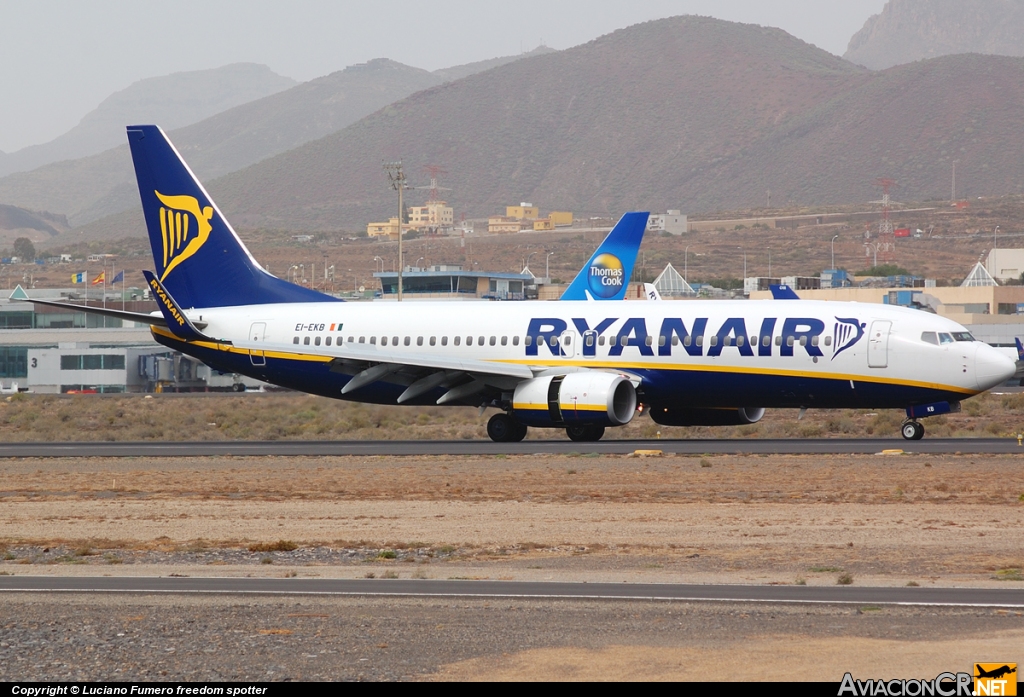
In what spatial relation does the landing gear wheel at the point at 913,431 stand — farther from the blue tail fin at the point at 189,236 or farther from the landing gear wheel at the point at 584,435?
the blue tail fin at the point at 189,236

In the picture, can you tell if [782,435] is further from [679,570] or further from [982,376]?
[679,570]

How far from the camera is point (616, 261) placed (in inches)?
2060

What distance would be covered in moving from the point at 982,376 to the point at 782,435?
35.3 feet

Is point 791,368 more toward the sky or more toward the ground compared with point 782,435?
more toward the sky

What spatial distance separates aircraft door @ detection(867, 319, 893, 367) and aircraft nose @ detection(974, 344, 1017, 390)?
2.06m

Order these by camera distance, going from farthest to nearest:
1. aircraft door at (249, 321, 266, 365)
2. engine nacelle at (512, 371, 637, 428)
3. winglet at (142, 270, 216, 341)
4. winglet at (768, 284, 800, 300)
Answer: aircraft door at (249, 321, 266, 365), winglet at (142, 270, 216, 341), winglet at (768, 284, 800, 300), engine nacelle at (512, 371, 637, 428)

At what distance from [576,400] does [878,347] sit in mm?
7424

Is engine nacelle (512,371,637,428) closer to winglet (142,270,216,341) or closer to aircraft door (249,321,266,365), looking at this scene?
aircraft door (249,321,266,365)

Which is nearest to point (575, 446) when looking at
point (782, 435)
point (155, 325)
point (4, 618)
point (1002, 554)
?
point (782, 435)

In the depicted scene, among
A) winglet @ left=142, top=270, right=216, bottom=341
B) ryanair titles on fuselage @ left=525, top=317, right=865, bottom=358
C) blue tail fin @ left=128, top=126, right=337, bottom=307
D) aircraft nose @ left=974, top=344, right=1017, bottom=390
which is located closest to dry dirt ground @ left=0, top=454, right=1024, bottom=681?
aircraft nose @ left=974, top=344, right=1017, bottom=390

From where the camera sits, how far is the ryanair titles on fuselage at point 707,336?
33.8 meters

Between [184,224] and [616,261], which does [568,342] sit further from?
[616,261]

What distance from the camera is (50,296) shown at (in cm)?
12206

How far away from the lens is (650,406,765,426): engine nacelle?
37000 mm
